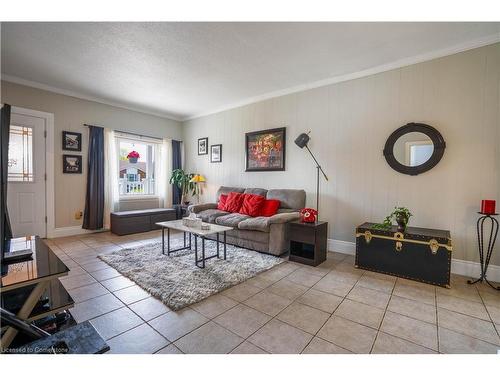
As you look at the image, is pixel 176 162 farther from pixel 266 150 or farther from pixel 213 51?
pixel 213 51

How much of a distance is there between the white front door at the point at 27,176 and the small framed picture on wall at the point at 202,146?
288 centimetres

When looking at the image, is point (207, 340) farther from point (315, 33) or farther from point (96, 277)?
point (315, 33)

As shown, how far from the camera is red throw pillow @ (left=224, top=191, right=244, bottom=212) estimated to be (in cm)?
438

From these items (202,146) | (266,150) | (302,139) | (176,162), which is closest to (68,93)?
(176,162)

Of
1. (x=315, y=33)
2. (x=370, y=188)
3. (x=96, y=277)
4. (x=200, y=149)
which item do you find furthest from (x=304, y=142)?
(x=96, y=277)

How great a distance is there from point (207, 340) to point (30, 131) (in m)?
4.61

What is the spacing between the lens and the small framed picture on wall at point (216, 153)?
5371mm

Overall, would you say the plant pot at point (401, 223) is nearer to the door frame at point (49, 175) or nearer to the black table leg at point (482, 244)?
the black table leg at point (482, 244)

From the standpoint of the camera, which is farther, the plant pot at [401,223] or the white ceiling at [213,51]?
the plant pot at [401,223]

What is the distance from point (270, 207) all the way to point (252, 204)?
1.06ft

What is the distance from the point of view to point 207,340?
162 centimetres

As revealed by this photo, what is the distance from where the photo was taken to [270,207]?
399 centimetres

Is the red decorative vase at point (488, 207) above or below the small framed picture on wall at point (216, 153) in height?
below

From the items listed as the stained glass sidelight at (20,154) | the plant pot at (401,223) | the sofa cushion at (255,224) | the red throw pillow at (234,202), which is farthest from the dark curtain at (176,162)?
the plant pot at (401,223)
